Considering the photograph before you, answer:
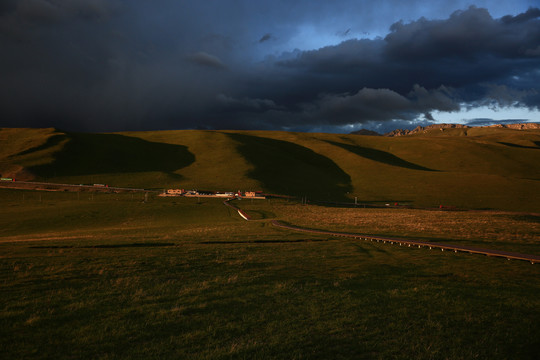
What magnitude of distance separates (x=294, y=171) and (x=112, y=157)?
8010 centimetres

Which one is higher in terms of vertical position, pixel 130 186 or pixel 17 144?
pixel 17 144

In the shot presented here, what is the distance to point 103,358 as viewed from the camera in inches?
389

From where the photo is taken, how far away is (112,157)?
154m

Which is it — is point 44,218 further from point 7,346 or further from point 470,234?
point 470,234

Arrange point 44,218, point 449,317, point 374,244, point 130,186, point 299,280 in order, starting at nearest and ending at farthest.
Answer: point 449,317 → point 299,280 → point 374,244 → point 44,218 → point 130,186

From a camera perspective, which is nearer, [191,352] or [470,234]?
[191,352]

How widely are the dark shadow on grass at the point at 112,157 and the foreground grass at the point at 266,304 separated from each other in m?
119

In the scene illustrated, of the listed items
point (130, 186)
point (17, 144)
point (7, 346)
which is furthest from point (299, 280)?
point (17, 144)

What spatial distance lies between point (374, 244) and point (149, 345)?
23737 mm

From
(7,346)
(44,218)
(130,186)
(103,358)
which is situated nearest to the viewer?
(103,358)

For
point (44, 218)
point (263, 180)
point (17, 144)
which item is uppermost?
point (17, 144)

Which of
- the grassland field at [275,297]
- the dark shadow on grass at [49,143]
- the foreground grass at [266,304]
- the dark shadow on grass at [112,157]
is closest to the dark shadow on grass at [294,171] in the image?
the dark shadow on grass at [112,157]

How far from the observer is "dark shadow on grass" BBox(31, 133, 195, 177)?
135 meters

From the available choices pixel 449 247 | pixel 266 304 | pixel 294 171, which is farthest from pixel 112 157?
pixel 266 304
